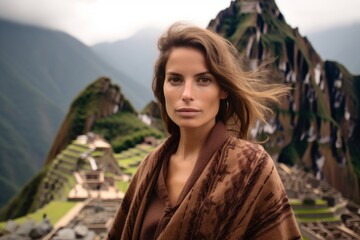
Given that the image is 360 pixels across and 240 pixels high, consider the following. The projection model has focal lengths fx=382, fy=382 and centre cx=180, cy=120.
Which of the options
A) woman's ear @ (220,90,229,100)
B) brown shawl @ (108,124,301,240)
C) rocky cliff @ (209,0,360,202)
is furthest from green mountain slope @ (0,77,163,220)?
brown shawl @ (108,124,301,240)

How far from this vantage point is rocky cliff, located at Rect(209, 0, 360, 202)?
2409 inches

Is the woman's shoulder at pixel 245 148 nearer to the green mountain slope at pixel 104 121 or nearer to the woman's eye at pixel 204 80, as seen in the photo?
the woman's eye at pixel 204 80

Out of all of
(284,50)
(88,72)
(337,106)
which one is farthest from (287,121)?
(88,72)

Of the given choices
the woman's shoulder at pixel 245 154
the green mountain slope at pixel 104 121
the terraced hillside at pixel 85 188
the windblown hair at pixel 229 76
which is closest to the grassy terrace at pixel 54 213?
the terraced hillside at pixel 85 188

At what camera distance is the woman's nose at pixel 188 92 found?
1824mm

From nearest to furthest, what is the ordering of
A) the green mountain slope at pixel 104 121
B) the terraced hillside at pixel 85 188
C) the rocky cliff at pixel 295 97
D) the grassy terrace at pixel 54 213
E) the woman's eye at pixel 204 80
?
the woman's eye at pixel 204 80
the terraced hillside at pixel 85 188
the grassy terrace at pixel 54 213
the green mountain slope at pixel 104 121
the rocky cliff at pixel 295 97

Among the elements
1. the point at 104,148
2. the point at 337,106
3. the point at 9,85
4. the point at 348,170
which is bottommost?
the point at 348,170

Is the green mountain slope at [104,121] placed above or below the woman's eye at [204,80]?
below

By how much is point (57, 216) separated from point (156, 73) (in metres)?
15.1

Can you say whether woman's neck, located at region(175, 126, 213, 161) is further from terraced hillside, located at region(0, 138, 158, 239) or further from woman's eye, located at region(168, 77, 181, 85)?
terraced hillside, located at region(0, 138, 158, 239)

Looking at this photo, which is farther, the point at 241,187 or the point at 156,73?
the point at 156,73

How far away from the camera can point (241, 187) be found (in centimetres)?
167

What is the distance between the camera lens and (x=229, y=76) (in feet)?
6.24

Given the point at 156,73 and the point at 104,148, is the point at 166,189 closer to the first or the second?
the point at 156,73
